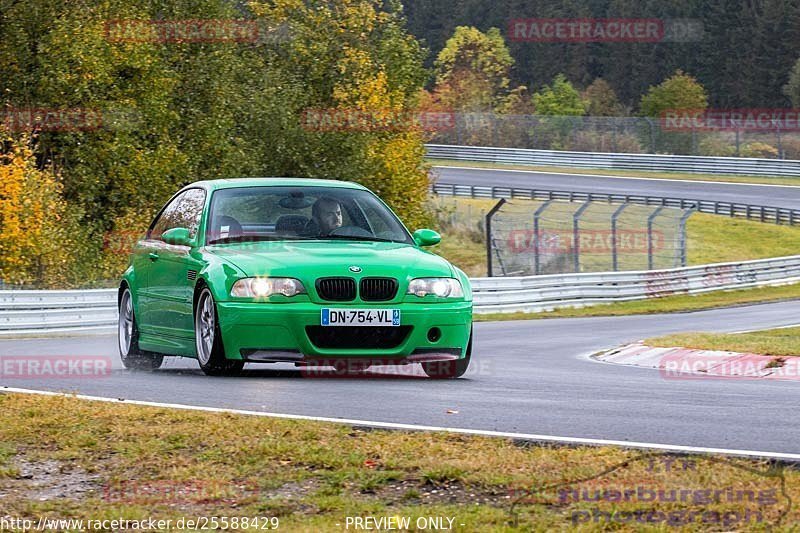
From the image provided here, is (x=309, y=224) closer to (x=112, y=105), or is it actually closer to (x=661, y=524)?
(x=661, y=524)

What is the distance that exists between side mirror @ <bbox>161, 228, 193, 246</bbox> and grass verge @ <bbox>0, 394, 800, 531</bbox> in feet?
10.6

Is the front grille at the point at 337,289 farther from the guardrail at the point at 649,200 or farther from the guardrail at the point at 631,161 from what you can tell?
the guardrail at the point at 631,161

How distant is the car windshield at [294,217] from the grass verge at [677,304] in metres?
15.2

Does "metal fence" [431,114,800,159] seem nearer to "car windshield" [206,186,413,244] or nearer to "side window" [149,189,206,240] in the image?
"side window" [149,189,206,240]

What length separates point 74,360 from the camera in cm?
1272

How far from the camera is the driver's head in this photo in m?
10.9

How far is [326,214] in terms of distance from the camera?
1097 cm

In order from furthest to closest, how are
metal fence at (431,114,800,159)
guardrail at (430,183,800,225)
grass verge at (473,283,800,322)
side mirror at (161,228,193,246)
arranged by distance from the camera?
metal fence at (431,114,800,159) < guardrail at (430,183,800,225) < grass verge at (473,283,800,322) < side mirror at (161,228,193,246)

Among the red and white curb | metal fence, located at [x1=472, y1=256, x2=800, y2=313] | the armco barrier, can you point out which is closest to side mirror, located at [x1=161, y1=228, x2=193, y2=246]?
the red and white curb

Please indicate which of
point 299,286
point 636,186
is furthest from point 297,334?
point 636,186

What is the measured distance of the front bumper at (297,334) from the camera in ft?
32.1

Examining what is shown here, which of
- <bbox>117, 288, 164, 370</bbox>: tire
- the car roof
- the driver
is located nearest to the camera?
the driver

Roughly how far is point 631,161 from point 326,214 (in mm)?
59045

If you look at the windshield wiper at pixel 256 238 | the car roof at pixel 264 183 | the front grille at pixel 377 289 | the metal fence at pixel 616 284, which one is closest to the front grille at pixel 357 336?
the front grille at pixel 377 289
